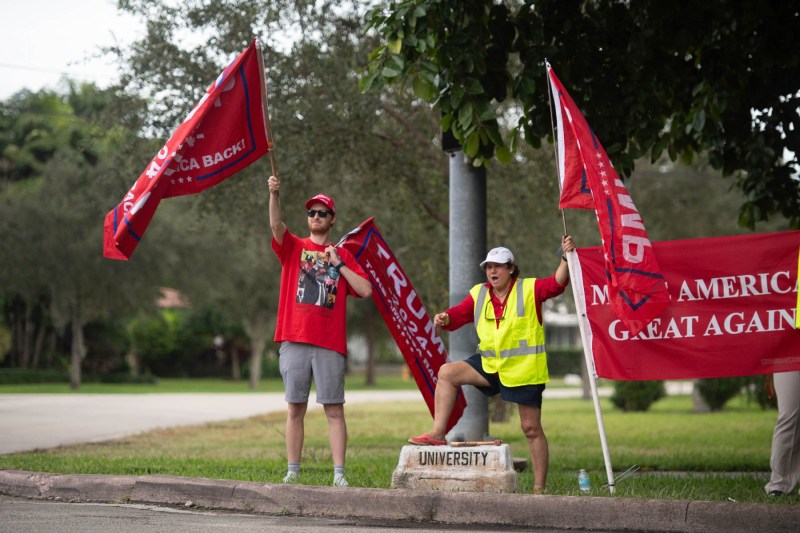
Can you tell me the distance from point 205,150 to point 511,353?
9.63 ft

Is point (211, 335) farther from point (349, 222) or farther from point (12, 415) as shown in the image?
point (349, 222)

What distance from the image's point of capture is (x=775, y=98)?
36.1 ft

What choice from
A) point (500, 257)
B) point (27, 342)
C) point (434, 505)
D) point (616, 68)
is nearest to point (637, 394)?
point (616, 68)

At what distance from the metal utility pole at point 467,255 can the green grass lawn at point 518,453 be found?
0.71m

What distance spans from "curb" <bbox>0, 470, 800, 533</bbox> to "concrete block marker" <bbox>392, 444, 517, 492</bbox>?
257mm

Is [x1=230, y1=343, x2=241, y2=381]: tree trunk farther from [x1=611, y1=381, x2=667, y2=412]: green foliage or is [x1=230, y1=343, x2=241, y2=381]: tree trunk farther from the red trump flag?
the red trump flag

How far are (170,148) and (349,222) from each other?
8.68 metres

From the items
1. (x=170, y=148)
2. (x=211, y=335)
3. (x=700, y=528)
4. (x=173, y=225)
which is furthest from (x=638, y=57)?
(x=211, y=335)

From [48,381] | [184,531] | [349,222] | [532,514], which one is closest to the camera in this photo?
[184,531]

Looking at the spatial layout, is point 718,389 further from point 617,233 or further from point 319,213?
point 319,213

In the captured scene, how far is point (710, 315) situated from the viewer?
806 cm

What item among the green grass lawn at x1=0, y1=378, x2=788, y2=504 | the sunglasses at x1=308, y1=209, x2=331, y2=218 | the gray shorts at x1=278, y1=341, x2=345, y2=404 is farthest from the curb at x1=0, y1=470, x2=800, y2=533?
the sunglasses at x1=308, y1=209, x2=331, y2=218

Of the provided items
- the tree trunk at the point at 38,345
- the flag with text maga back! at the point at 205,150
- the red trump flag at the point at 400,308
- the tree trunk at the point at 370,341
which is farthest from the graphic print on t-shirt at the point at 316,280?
the tree trunk at the point at 38,345

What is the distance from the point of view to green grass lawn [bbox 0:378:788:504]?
8.91 meters
